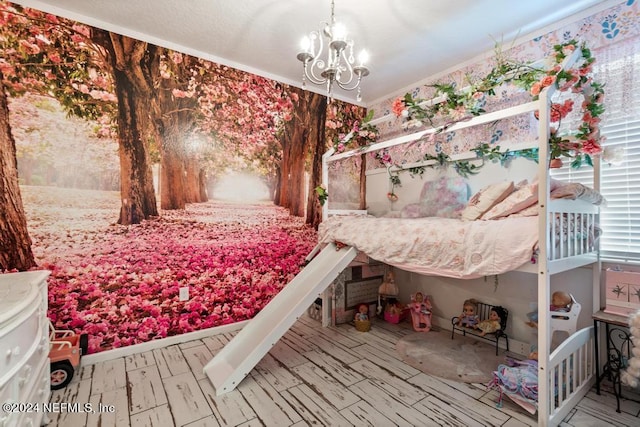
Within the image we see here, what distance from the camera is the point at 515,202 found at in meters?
1.86

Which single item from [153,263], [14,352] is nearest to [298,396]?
[14,352]

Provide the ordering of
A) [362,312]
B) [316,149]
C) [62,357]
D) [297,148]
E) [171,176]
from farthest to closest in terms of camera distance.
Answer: [316,149] < [297,148] < [362,312] < [171,176] < [62,357]

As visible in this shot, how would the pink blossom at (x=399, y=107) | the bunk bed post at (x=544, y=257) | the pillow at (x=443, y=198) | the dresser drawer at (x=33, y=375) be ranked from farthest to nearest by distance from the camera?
the pillow at (x=443, y=198) < the pink blossom at (x=399, y=107) < the bunk bed post at (x=544, y=257) < the dresser drawer at (x=33, y=375)

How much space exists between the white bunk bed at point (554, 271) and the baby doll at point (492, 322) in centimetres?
57

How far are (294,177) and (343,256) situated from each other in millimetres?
1325

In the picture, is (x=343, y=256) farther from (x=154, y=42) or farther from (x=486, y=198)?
(x=154, y=42)

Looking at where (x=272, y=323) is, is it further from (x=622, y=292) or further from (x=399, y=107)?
(x=622, y=292)

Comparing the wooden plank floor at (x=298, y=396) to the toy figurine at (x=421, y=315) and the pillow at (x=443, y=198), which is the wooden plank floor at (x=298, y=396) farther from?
the pillow at (x=443, y=198)

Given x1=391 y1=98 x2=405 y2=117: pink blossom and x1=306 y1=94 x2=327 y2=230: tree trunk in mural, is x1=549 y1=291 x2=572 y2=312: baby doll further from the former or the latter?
x1=306 y1=94 x2=327 y2=230: tree trunk in mural

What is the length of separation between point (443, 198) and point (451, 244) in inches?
48.4

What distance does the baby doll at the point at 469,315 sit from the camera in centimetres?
262

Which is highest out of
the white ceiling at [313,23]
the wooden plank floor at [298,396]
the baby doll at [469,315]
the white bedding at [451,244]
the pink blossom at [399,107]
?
the white ceiling at [313,23]

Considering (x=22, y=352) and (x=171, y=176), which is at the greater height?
(x=171, y=176)

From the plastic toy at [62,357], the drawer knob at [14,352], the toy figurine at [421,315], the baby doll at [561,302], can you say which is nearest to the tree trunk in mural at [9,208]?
the plastic toy at [62,357]
